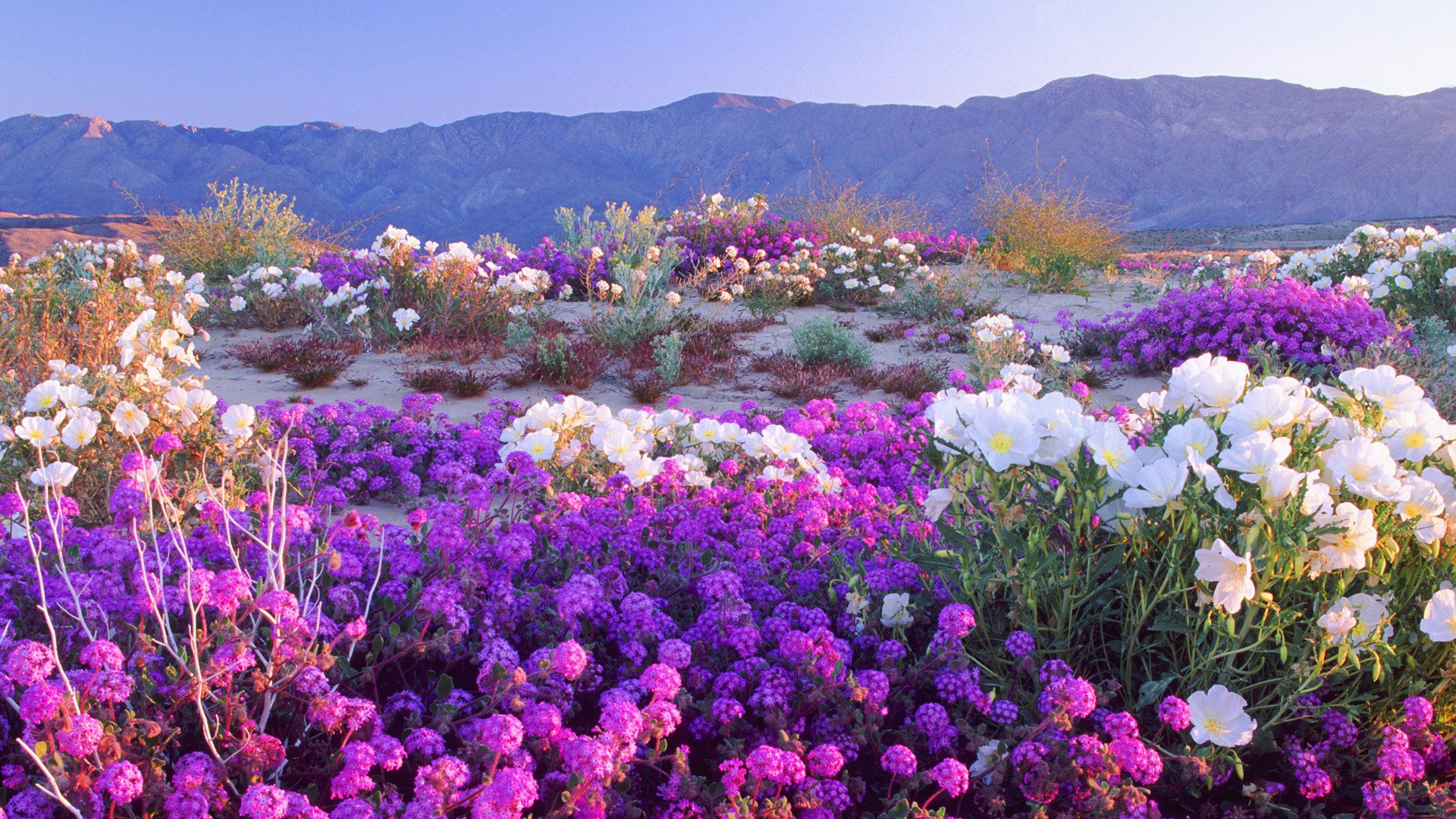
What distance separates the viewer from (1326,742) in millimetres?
1857

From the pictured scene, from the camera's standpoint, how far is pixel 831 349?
7152 mm

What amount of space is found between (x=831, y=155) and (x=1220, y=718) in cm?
11543

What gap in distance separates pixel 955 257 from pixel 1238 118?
382 feet

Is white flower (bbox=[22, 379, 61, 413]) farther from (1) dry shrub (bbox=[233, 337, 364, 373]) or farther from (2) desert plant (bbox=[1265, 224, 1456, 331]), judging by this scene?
(2) desert plant (bbox=[1265, 224, 1456, 331])

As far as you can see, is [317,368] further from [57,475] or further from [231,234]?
[231,234]

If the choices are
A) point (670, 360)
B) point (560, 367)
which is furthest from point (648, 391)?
point (560, 367)

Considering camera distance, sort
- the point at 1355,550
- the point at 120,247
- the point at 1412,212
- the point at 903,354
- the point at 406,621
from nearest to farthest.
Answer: the point at 1355,550
the point at 406,621
the point at 903,354
the point at 120,247
the point at 1412,212

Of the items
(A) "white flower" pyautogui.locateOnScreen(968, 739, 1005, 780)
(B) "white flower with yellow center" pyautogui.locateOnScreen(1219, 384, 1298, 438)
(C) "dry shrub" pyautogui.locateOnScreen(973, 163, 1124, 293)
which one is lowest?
(A) "white flower" pyautogui.locateOnScreen(968, 739, 1005, 780)

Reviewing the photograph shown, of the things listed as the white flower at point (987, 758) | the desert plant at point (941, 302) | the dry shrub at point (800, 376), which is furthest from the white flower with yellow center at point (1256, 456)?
the desert plant at point (941, 302)

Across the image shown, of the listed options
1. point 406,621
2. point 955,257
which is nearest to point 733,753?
point 406,621

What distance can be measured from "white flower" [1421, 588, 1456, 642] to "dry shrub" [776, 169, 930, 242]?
41.7 ft

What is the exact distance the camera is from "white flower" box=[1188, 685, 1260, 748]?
171 centimetres

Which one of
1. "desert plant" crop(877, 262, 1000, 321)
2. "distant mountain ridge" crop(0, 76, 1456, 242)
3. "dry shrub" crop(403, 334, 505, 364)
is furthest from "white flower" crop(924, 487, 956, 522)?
"distant mountain ridge" crop(0, 76, 1456, 242)

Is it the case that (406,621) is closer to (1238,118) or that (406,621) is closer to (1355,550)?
(1355,550)
